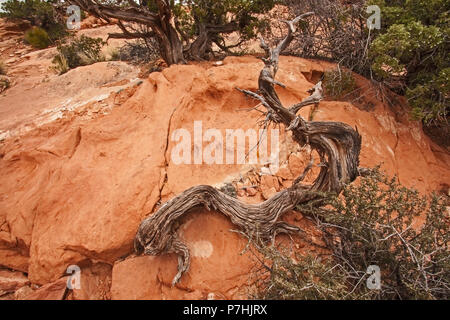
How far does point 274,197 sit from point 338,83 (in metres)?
2.60

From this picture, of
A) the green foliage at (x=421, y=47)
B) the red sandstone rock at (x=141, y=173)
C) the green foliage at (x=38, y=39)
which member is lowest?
the red sandstone rock at (x=141, y=173)

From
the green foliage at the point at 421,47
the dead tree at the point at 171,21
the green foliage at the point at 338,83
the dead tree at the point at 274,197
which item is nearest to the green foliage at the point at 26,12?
the dead tree at the point at 171,21

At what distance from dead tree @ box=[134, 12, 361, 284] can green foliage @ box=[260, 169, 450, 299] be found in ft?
1.03

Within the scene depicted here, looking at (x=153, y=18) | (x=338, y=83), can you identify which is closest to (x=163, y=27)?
(x=153, y=18)

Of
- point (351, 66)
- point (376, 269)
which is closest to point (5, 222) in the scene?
point (376, 269)

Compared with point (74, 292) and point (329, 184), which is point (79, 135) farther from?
point (329, 184)

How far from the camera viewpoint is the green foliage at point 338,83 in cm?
436

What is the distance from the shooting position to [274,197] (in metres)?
2.97

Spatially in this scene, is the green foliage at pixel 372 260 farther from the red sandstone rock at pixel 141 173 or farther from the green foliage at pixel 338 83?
the green foliage at pixel 338 83

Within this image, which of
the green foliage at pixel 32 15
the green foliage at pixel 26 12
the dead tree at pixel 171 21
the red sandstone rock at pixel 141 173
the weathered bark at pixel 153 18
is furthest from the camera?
the green foliage at pixel 26 12

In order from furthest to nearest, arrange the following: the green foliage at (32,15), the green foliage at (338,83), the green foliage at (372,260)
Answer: the green foliage at (32,15), the green foliage at (338,83), the green foliage at (372,260)

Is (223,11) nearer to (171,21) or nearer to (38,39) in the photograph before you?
(171,21)

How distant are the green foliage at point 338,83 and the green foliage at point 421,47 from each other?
0.69 m
